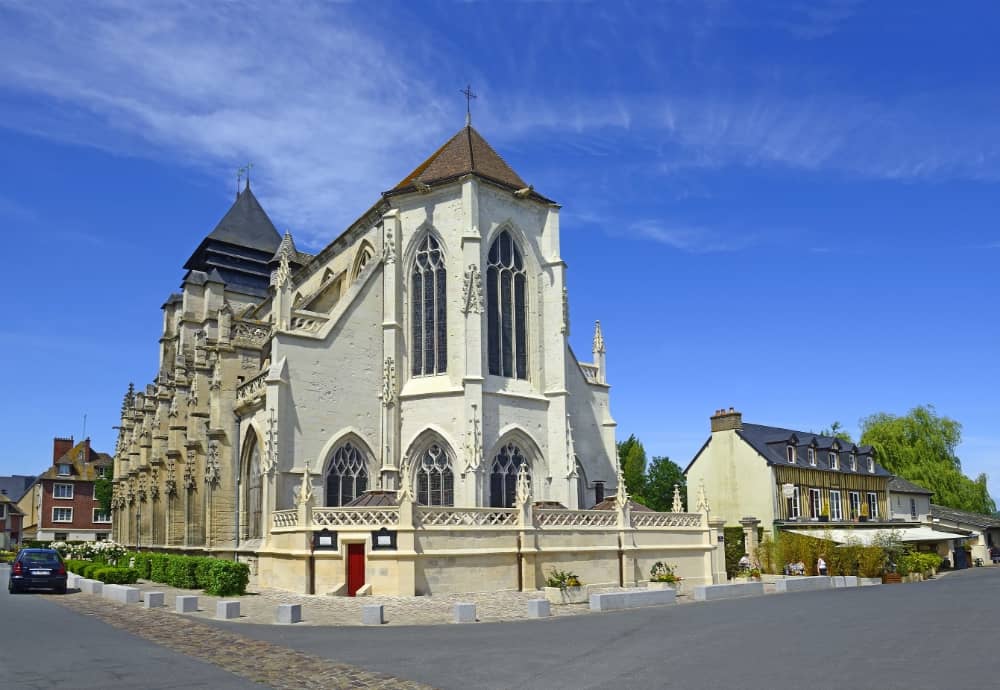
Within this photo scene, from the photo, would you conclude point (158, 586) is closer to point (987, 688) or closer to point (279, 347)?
point (279, 347)

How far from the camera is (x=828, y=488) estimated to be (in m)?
41.3

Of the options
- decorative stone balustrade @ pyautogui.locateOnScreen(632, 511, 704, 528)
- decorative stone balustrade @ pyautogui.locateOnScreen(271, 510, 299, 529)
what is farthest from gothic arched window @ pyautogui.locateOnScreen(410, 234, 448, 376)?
decorative stone balustrade @ pyautogui.locateOnScreen(632, 511, 704, 528)

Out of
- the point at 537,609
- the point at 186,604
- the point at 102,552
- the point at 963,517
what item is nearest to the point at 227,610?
the point at 186,604

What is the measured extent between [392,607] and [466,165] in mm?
15953

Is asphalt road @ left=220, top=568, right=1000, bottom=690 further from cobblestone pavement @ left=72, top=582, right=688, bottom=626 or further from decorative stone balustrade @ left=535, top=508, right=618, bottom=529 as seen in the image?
decorative stone balustrade @ left=535, top=508, right=618, bottom=529

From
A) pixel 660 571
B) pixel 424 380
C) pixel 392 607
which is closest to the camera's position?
pixel 392 607

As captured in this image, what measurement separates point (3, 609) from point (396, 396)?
11.6 meters

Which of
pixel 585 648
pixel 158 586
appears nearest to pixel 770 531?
pixel 158 586

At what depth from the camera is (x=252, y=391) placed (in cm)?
2734

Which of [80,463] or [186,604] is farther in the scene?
[80,463]

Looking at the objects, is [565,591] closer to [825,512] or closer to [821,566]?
[821,566]

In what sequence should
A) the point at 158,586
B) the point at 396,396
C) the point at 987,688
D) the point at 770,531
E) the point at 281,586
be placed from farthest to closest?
the point at 770,531 < the point at 396,396 < the point at 158,586 < the point at 281,586 < the point at 987,688

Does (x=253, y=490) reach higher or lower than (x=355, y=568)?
higher

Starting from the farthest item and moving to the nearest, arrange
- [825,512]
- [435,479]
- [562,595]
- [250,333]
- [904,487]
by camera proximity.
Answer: [904,487] → [825,512] → [250,333] → [435,479] → [562,595]
